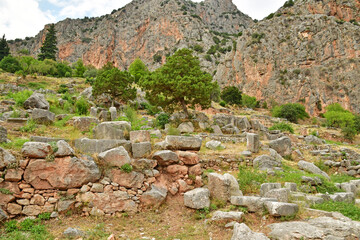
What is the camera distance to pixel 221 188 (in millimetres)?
6441

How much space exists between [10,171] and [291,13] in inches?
3128

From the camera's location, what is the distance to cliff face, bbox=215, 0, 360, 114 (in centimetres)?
5809

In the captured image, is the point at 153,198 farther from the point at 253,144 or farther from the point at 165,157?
the point at 253,144

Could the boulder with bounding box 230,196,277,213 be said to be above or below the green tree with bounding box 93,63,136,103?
below

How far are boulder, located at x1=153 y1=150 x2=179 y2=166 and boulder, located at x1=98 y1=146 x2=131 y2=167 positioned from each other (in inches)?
38.8

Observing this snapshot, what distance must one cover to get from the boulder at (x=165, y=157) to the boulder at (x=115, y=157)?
99 cm

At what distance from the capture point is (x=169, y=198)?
6816 mm

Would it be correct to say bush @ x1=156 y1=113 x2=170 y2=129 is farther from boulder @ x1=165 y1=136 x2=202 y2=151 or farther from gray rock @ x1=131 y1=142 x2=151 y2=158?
gray rock @ x1=131 y1=142 x2=151 y2=158

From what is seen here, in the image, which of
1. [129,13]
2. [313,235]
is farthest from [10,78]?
[129,13]

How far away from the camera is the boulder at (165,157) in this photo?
7.15 m

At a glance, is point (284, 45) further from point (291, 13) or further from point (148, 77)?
point (148, 77)

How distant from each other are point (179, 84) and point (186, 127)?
3894 mm

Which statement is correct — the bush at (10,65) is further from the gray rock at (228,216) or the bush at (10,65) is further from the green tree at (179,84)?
the gray rock at (228,216)

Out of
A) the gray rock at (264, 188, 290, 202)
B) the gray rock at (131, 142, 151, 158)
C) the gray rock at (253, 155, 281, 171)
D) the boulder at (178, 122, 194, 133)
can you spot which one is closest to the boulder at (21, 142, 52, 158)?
the gray rock at (131, 142, 151, 158)
